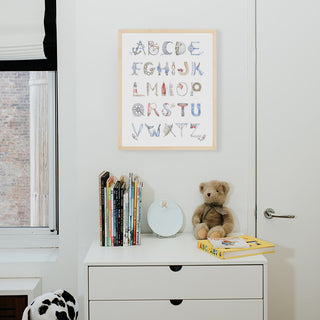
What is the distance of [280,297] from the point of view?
1.87 meters

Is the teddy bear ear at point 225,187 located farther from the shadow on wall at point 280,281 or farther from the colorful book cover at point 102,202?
the colorful book cover at point 102,202

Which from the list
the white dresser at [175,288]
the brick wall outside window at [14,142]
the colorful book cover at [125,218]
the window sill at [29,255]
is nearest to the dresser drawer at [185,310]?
the white dresser at [175,288]

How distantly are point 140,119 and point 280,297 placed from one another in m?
1.14

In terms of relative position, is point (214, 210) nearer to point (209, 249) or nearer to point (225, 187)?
point (225, 187)

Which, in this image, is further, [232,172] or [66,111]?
[66,111]

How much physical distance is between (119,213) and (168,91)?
0.64 meters

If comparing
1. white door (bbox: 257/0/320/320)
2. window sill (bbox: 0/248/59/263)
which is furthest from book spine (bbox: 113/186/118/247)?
white door (bbox: 257/0/320/320)

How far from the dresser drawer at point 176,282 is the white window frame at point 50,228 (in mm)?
760

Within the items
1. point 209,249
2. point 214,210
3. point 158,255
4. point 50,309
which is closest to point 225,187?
point 214,210

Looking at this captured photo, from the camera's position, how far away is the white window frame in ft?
6.91

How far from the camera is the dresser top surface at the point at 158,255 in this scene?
1461 mm

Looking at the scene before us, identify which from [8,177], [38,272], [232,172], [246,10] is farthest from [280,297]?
[8,177]

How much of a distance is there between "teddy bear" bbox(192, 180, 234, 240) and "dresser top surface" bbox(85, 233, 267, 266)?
4.9 inches

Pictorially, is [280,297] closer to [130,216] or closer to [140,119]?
[130,216]
